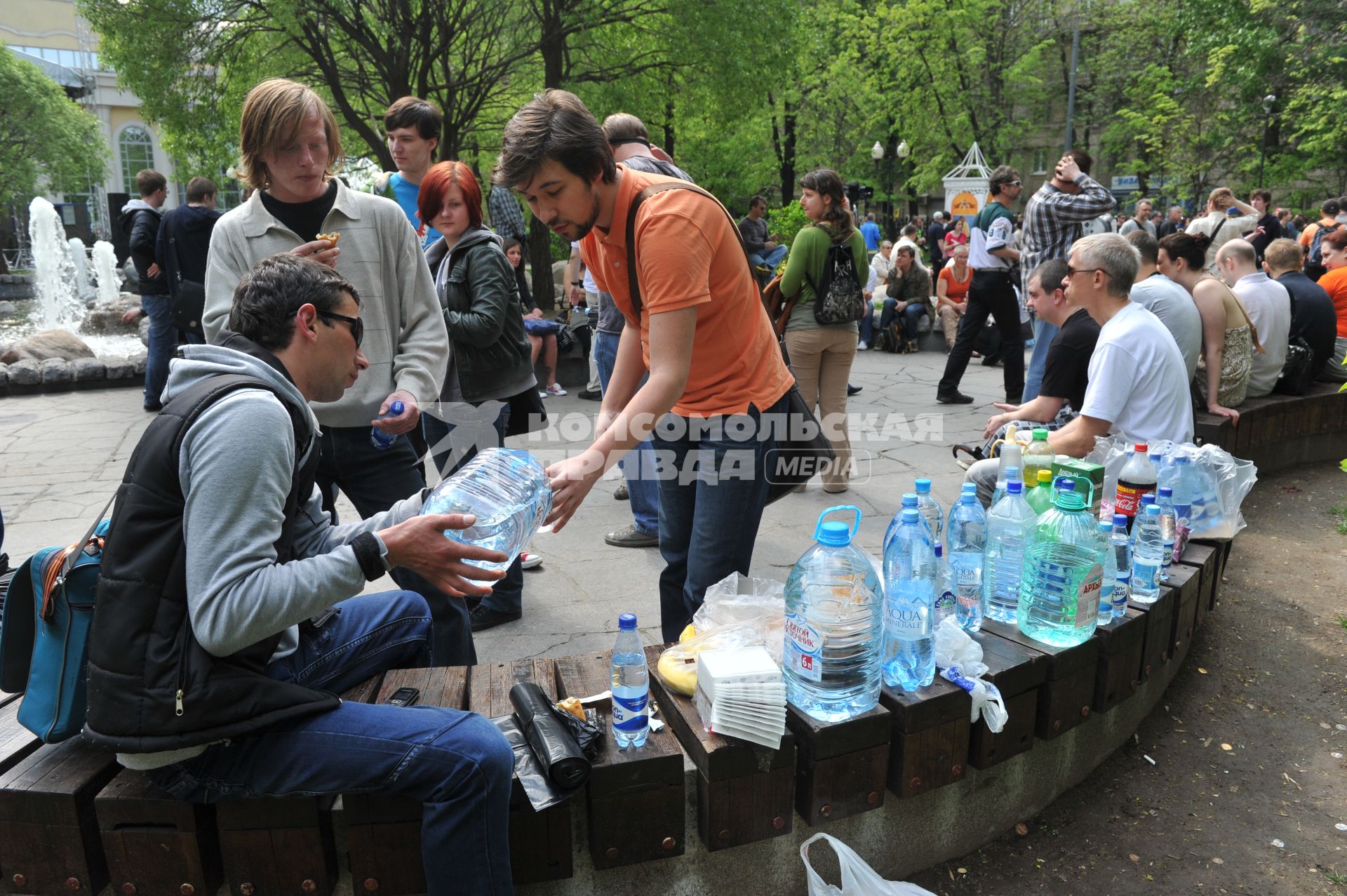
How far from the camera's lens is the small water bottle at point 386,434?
2.82 metres

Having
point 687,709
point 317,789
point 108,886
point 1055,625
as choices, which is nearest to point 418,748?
point 317,789

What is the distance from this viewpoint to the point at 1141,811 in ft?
9.17

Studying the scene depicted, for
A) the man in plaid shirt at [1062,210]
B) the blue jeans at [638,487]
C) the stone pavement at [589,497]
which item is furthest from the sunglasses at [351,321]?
the man in plaid shirt at [1062,210]

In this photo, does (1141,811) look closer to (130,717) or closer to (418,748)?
(418,748)

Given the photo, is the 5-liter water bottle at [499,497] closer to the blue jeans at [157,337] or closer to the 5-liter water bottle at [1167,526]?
the 5-liter water bottle at [1167,526]

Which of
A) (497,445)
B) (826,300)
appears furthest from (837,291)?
(497,445)

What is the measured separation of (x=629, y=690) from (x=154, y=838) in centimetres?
104

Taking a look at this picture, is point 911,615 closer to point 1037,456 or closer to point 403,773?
point 403,773

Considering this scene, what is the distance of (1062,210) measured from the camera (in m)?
7.01

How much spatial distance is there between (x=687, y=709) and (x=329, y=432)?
4.92 feet

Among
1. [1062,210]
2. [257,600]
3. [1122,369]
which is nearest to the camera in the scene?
[257,600]

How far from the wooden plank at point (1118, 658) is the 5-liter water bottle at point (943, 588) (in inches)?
17.4

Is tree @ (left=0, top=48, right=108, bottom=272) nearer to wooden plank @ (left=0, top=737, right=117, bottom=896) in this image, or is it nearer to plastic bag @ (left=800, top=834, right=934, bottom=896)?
wooden plank @ (left=0, top=737, right=117, bottom=896)

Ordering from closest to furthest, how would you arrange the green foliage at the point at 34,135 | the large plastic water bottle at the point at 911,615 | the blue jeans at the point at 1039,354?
the large plastic water bottle at the point at 911,615, the blue jeans at the point at 1039,354, the green foliage at the point at 34,135
